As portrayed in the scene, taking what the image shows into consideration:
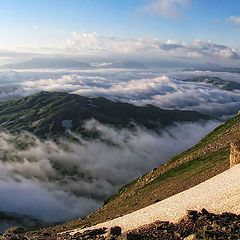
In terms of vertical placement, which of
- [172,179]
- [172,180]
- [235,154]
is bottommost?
[172,179]

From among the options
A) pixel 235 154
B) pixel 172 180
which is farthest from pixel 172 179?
pixel 235 154

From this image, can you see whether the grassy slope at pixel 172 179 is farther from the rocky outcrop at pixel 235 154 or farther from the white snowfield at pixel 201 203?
the white snowfield at pixel 201 203

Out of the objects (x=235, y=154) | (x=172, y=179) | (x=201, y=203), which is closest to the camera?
(x=201, y=203)

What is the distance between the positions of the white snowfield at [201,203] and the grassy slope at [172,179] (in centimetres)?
919

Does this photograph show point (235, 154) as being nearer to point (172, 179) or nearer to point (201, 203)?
point (201, 203)

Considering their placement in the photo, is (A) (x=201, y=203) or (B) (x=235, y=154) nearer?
(A) (x=201, y=203)

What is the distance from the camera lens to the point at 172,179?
6962 centimetres

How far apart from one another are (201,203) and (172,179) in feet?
102

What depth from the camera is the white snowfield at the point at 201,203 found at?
117 feet

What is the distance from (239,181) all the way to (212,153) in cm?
3520

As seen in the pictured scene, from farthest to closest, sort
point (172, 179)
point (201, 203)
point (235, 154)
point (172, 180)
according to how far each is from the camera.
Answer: point (172, 179), point (172, 180), point (235, 154), point (201, 203)

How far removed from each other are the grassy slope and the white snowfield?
9192 mm

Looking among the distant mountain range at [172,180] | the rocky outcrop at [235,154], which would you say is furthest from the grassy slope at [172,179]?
the rocky outcrop at [235,154]

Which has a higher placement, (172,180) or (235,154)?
(235,154)
